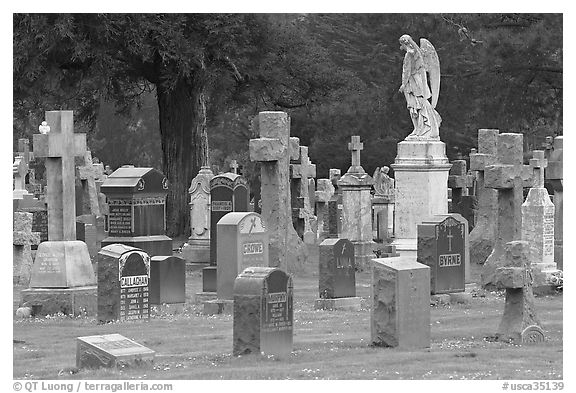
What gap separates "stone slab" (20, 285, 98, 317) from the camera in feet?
62.4

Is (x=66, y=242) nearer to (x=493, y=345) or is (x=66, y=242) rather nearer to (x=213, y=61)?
(x=493, y=345)

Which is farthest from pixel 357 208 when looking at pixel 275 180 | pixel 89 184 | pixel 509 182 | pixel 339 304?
pixel 89 184

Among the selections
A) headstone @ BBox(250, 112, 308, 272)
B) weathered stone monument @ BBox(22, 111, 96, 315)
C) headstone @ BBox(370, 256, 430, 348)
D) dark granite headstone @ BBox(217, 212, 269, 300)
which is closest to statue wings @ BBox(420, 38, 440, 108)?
headstone @ BBox(250, 112, 308, 272)

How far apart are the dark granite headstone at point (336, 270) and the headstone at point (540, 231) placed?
332cm

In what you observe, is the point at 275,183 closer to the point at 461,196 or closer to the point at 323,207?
the point at 461,196

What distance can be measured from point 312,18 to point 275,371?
1643 inches

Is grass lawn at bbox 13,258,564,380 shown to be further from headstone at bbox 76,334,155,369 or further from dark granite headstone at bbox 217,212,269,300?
dark granite headstone at bbox 217,212,269,300

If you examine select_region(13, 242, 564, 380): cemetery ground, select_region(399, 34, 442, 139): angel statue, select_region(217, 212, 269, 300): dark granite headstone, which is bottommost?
select_region(13, 242, 564, 380): cemetery ground

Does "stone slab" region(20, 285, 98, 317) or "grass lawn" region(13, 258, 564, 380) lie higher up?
"stone slab" region(20, 285, 98, 317)

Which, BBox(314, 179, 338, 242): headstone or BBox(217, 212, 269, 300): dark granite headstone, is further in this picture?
BBox(314, 179, 338, 242): headstone

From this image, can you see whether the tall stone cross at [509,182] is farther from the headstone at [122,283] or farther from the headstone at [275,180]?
the headstone at [122,283]

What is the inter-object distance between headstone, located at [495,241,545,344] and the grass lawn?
182mm

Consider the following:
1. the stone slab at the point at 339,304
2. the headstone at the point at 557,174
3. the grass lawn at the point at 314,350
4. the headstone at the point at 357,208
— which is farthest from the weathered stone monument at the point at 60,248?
the headstone at the point at 357,208

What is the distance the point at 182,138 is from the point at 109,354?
2169cm
